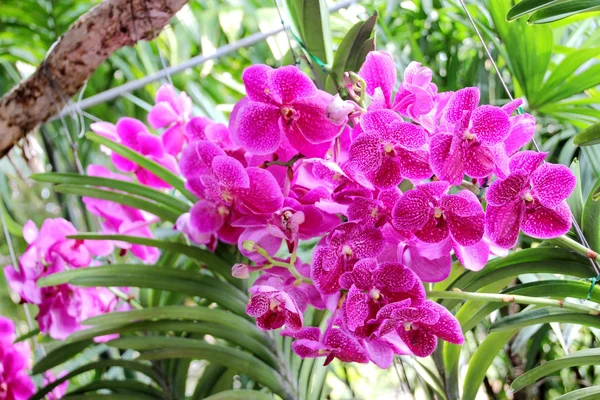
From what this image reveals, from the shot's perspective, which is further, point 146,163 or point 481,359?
point 146,163

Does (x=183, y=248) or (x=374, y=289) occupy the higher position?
(x=183, y=248)

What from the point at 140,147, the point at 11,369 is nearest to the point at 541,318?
the point at 140,147

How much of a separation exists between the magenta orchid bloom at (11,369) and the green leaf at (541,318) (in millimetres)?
651

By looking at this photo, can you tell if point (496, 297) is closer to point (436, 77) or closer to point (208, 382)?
point (208, 382)

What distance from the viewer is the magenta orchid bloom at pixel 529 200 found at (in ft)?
1.39

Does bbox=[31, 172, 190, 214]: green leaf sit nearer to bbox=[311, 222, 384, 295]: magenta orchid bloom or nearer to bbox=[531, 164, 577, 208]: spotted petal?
bbox=[311, 222, 384, 295]: magenta orchid bloom

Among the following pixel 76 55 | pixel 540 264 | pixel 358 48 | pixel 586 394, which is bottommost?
pixel 586 394

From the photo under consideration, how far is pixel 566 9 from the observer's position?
1.52ft

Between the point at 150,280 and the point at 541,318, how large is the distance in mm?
405

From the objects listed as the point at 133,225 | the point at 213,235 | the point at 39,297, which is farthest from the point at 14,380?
the point at 213,235

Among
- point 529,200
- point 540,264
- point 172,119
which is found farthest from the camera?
point 172,119

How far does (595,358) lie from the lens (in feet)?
1.68

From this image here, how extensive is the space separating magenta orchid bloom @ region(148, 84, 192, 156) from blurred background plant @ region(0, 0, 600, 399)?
0.10 meters

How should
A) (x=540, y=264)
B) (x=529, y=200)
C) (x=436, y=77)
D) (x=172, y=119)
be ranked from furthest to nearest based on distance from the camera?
(x=436, y=77), (x=172, y=119), (x=540, y=264), (x=529, y=200)
